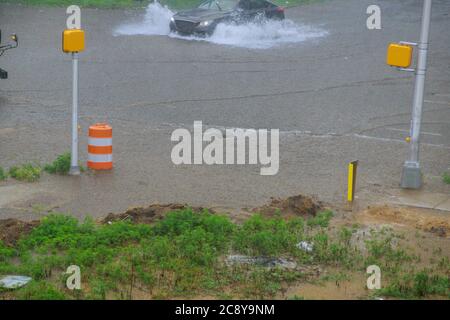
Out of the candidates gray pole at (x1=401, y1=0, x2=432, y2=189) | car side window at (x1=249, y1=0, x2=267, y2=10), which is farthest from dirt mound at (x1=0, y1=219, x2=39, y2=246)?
car side window at (x1=249, y1=0, x2=267, y2=10)

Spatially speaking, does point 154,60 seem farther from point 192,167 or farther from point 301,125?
point 192,167

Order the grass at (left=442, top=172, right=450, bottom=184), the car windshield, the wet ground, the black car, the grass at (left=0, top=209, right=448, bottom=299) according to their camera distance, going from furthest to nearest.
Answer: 1. the car windshield
2. the black car
3. the grass at (left=442, top=172, right=450, bottom=184)
4. the wet ground
5. the grass at (left=0, top=209, right=448, bottom=299)

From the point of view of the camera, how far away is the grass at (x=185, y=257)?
1008 cm

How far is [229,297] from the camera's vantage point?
983 cm

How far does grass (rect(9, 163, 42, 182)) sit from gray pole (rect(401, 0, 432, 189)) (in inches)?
240

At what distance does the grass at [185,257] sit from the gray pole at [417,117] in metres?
2.92

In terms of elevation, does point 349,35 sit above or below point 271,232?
above

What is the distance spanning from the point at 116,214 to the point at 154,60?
13.4 meters

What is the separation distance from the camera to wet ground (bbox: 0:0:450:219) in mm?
14641

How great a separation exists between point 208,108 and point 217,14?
9.92 metres

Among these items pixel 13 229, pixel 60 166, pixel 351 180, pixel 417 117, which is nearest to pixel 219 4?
pixel 417 117

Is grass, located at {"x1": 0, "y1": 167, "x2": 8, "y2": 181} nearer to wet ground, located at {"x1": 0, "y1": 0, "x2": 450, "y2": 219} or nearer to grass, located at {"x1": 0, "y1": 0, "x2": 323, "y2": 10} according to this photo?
wet ground, located at {"x1": 0, "y1": 0, "x2": 450, "y2": 219}

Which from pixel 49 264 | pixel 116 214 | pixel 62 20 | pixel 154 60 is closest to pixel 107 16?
pixel 62 20

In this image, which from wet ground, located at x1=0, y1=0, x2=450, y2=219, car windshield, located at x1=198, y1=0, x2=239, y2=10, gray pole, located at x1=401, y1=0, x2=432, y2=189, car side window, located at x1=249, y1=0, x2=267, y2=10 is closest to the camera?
wet ground, located at x1=0, y1=0, x2=450, y2=219
